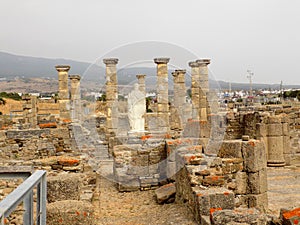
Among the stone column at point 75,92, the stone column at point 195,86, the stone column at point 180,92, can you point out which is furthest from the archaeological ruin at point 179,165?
the stone column at point 75,92

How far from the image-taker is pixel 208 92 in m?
22.0

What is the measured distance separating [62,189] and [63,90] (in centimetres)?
1562

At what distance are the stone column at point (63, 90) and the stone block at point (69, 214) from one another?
1552cm

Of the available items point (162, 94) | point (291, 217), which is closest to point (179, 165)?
A: point (291, 217)

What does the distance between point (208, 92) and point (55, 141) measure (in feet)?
40.5

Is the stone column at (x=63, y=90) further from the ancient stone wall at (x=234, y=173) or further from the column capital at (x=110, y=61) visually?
the ancient stone wall at (x=234, y=173)

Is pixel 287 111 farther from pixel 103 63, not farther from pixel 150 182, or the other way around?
pixel 103 63

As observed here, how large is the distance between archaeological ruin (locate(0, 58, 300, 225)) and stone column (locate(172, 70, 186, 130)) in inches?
156

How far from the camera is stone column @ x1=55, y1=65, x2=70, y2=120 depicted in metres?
20.6

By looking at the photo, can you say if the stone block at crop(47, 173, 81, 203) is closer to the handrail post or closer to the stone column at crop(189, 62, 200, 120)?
the handrail post

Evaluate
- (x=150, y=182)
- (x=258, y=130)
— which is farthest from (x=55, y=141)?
(x=258, y=130)

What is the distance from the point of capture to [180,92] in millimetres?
24875

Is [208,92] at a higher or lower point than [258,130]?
higher

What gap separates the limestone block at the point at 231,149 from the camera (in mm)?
7258
